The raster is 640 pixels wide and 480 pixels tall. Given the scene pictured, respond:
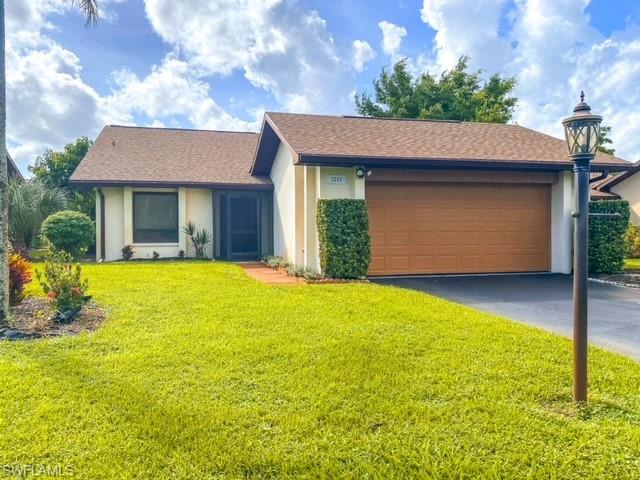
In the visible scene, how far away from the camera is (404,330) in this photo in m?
5.61

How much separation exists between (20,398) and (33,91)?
17.9 metres

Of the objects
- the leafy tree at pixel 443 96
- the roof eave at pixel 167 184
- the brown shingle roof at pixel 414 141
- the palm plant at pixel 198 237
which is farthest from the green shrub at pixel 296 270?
the leafy tree at pixel 443 96

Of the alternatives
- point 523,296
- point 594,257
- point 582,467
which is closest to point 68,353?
point 582,467

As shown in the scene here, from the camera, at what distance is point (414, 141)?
1171cm

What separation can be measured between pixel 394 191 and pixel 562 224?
4.58 metres

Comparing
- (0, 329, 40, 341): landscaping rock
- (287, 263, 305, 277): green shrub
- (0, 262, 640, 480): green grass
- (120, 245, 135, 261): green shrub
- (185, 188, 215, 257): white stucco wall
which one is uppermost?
(185, 188, 215, 257): white stucco wall

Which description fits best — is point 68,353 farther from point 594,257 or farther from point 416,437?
point 594,257

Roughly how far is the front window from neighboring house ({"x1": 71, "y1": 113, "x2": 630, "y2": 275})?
0.11ft

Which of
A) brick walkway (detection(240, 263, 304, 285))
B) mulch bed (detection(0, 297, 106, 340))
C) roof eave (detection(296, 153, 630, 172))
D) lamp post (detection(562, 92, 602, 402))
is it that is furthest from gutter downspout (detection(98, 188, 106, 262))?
lamp post (detection(562, 92, 602, 402))

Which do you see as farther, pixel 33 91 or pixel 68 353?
pixel 33 91

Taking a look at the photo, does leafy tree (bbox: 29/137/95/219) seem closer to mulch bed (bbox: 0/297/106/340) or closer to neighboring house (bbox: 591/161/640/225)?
mulch bed (bbox: 0/297/106/340)

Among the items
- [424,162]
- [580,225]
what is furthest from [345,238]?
[580,225]

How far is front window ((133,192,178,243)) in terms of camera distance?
47.3 ft

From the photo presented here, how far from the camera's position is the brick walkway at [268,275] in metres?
9.70
